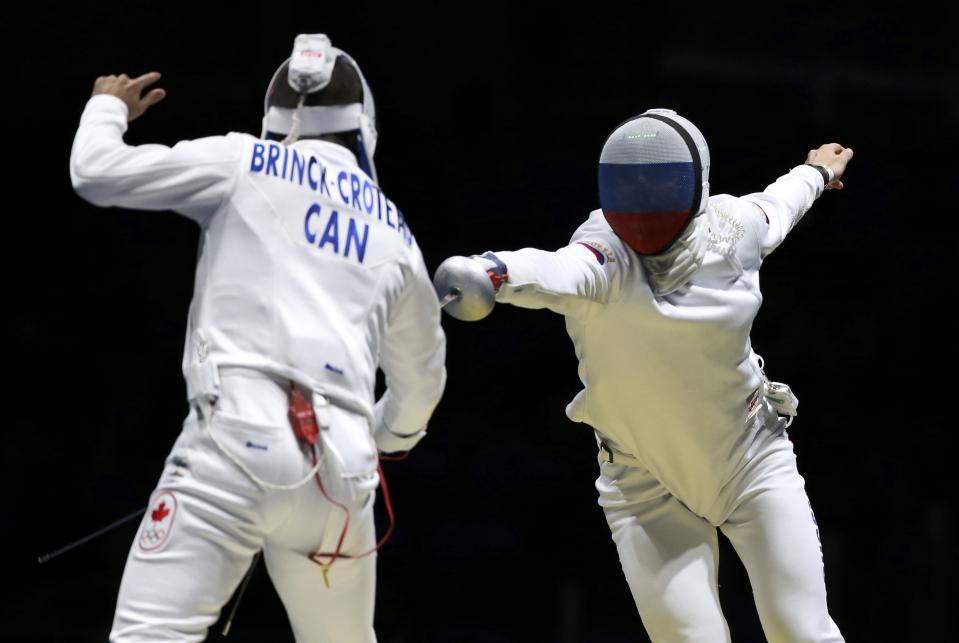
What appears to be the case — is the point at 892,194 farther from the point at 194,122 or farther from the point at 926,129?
the point at 194,122

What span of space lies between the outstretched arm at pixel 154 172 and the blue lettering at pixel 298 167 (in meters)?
0.10

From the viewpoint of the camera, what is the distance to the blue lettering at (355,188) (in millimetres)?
2426

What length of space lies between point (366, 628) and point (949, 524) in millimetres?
2881

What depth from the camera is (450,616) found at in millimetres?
4293

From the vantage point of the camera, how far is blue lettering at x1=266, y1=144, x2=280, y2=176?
7.68 ft

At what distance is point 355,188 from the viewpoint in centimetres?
244

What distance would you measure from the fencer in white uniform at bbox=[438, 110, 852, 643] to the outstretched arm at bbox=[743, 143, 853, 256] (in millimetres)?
47

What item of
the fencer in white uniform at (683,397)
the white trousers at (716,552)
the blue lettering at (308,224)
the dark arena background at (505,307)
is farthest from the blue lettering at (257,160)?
the dark arena background at (505,307)

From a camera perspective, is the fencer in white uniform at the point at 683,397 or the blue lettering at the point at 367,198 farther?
the fencer in white uniform at the point at 683,397

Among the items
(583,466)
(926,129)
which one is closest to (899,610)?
(583,466)

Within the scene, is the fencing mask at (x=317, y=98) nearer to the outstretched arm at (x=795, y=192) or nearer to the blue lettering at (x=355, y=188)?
the blue lettering at (x=355, y=188)

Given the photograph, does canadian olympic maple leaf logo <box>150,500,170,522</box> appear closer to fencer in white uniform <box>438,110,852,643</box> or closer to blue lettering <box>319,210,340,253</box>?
blue lettering <box>319,210,340,253</box>

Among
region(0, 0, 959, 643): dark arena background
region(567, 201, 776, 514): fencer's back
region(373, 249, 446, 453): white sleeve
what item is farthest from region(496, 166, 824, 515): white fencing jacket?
region(0, 0, 959, 643): dark arena background

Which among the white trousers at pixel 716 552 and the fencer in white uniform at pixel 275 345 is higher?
the fencer in white uniform at pixel 275 345
